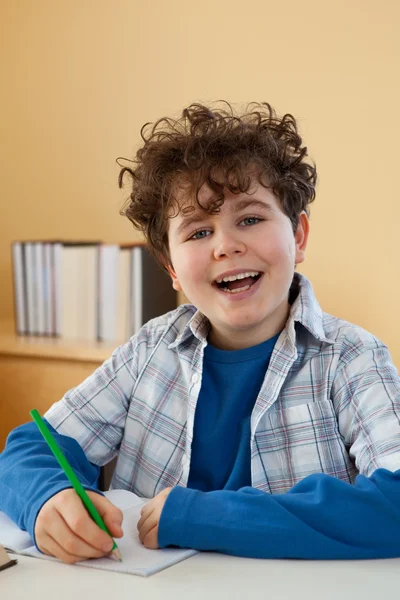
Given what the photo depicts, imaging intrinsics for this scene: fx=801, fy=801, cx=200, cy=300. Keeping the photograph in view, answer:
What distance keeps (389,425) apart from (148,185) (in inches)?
22.8

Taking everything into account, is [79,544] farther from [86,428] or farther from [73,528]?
[86,428]

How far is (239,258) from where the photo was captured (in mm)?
1221

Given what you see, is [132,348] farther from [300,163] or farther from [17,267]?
[17,267]

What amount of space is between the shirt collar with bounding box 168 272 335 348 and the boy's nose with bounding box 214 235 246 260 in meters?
0.14

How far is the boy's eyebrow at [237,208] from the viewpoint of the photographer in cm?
124

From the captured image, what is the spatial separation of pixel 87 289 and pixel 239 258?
1.37 metres

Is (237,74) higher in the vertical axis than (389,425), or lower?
higher

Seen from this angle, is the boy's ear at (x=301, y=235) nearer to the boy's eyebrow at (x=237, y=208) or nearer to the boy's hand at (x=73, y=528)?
the boy's eyebrow at (x=237, y=208)

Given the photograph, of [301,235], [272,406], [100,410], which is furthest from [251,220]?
[100,410]

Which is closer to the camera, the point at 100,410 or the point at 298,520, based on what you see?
the point at 298,520

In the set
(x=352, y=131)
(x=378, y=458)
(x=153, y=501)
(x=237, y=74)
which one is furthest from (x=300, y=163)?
(x=237, y=74)

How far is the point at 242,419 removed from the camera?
4.13 ft

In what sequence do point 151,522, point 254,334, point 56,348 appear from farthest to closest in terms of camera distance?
point 56,348 → point 254,334 → point 151,522

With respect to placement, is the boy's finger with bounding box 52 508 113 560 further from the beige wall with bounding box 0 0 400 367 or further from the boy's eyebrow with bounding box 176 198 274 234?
the beige wall with bounding box 0 0 400 367
